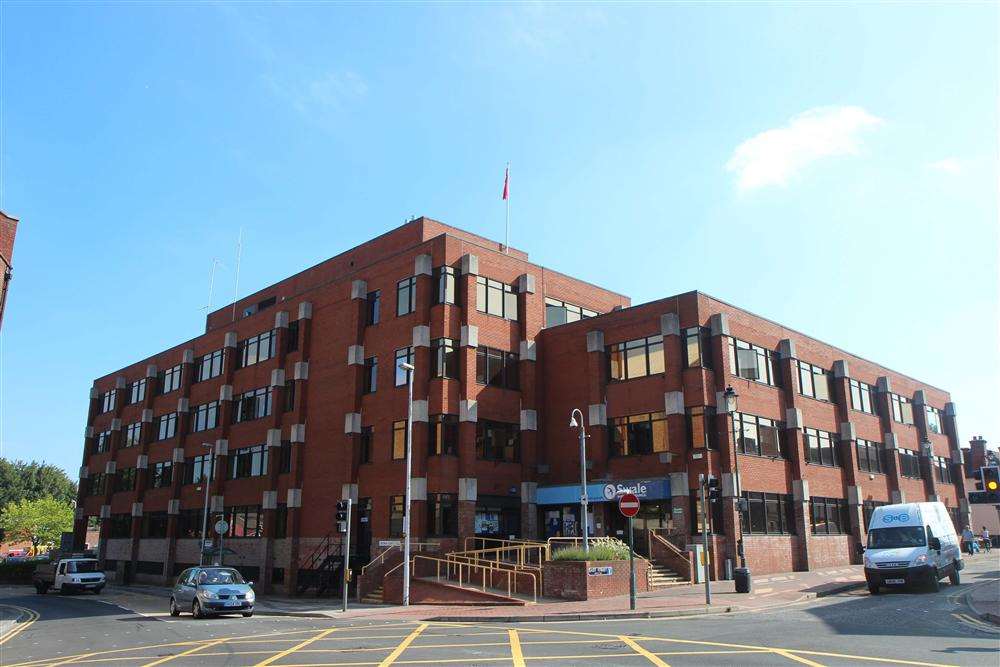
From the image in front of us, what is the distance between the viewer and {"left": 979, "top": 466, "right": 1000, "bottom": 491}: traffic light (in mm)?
18641

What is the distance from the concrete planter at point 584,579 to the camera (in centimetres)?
2602

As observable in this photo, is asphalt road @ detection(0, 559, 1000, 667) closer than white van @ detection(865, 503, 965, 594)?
Yes

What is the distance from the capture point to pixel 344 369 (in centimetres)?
4156

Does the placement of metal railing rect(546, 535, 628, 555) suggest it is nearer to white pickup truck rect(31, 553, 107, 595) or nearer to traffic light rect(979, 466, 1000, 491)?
traffic light rect(979, 466, 1000, 491)

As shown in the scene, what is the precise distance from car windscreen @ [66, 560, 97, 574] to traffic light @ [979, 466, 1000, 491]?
44238 mm

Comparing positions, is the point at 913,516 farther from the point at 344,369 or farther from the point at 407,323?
the point at 344,369

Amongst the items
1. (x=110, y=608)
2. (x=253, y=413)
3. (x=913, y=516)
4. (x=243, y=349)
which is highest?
(x=243, y=349)

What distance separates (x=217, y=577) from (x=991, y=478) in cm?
2352

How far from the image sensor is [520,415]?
38.9 metres

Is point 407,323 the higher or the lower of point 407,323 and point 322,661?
the higher

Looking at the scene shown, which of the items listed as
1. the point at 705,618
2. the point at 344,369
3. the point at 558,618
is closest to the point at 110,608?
the point at 344,369

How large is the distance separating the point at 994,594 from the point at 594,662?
1712cm

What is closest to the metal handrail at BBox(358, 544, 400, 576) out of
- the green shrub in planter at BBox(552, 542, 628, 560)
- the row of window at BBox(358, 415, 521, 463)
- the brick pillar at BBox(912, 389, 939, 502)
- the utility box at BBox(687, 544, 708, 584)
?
→ the row of window at BBox(358, 415, 521, 463)

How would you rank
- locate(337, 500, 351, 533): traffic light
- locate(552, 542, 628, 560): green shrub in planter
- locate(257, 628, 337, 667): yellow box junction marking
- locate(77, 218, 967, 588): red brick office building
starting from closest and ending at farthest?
1. locate(257, 628, 337, 667): yellow box junction marking
2. locate(552, 542, 628, 560): green shrub in planter
3. locate(337, 500, 351, 533): traffic light
4. locate(77, 218, 967, 588): red brick office building
